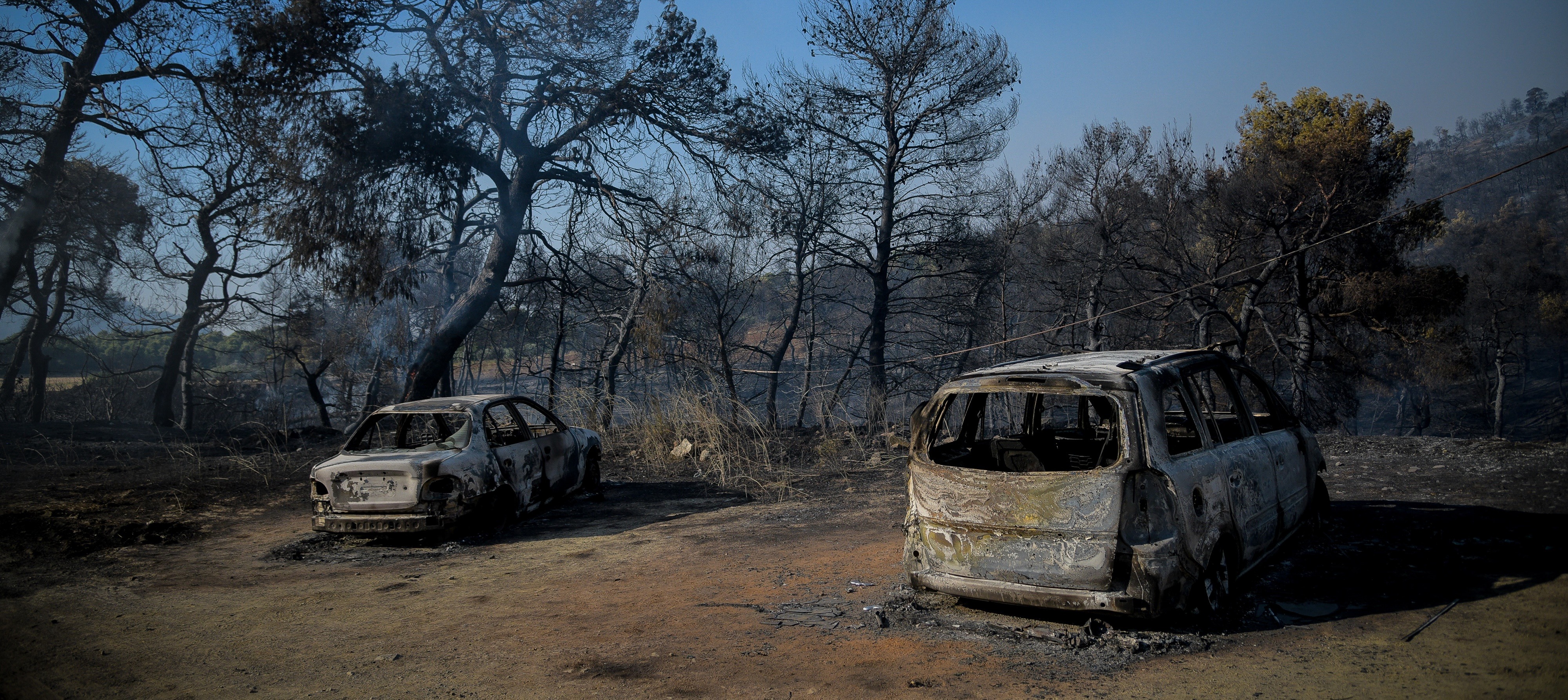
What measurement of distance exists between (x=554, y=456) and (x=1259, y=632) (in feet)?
24.3

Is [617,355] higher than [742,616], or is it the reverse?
[617,355]

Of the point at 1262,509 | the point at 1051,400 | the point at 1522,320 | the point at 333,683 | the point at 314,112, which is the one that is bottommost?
the point at 333,683

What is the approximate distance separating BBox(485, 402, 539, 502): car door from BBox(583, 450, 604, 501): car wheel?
1.11 meters

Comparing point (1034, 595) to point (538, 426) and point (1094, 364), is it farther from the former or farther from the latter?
point (538, 426)

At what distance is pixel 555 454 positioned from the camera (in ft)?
30.9

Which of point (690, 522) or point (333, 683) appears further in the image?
point (690, 522)

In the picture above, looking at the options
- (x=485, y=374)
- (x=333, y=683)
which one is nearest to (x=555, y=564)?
(x=333, y=683)

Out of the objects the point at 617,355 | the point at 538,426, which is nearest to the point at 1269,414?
the point at 538,426

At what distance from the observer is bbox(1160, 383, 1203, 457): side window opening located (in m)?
4.61

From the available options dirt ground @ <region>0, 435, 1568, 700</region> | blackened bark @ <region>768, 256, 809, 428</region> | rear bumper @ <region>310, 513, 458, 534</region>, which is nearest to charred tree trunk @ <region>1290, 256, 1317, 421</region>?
blackened bark @ <region>768, 256, 809, 428</region>

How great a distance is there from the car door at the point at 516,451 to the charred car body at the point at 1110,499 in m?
5.00

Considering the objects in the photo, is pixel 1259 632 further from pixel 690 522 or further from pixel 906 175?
pixel 906 175

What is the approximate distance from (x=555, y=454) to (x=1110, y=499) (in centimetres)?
693

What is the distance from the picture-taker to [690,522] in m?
8.61
